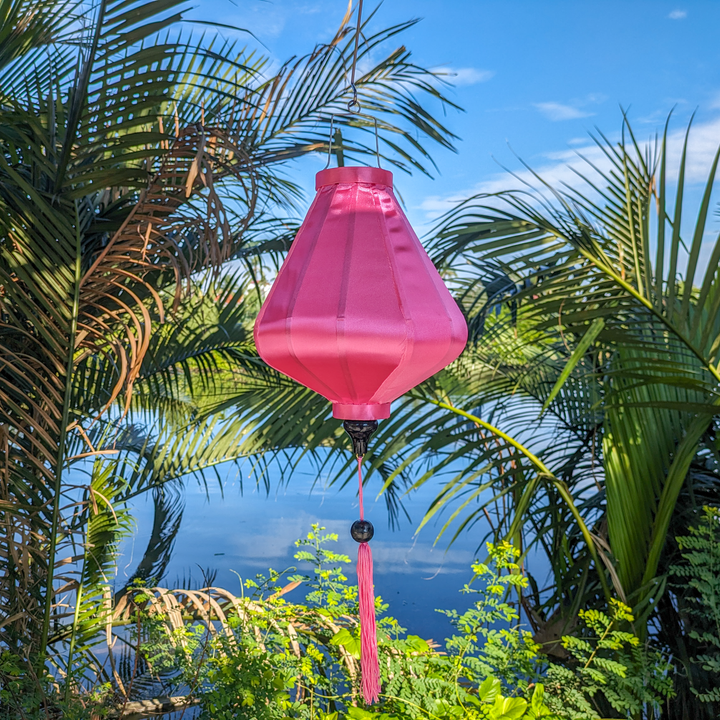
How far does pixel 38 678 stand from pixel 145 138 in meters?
0.98

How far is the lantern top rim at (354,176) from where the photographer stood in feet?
1.90

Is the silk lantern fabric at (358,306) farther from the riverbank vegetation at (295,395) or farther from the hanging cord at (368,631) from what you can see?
the riverbank vegetation at (295,395)

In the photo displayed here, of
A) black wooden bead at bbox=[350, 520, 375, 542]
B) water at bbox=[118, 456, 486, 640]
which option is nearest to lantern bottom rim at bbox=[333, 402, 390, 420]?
black wooden bead at bbox=[350, 520, 375, 542]

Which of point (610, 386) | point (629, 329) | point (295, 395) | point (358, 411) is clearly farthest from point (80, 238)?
point (610, 386)

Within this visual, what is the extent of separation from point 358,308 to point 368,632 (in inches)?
16.4

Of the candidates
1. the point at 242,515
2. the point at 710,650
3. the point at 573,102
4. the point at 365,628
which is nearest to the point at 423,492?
the point at 242,515

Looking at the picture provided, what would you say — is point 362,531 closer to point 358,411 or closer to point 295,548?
point 358,411

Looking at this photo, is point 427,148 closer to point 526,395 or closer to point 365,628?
point 526,395

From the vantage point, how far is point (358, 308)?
498 millimetres

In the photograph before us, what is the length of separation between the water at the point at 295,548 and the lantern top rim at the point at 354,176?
2.40 m

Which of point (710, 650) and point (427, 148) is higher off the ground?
point (427, 148)

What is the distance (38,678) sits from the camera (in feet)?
3.42

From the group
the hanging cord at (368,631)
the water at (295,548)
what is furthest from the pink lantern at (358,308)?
the water at (295,548)

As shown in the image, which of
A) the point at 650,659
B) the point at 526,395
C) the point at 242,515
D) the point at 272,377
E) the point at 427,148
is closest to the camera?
the point at 650,659
